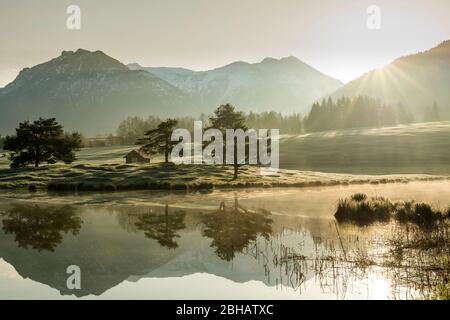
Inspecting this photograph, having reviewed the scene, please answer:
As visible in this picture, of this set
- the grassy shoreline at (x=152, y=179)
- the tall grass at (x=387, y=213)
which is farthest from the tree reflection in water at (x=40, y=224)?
the grassy shoreline at (x=152, y=179)

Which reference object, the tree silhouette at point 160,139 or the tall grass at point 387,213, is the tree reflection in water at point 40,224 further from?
the tree silhouette at point 160,139

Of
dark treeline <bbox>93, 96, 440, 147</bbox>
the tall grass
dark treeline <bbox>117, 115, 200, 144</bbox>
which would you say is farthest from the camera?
dark treeline <bbox>93, 96, 440, 147</bbox>

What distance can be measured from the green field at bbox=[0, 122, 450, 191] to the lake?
2800cm

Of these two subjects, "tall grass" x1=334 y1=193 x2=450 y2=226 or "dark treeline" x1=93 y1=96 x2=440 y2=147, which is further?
"dark treeline" x1=93 y1=96 x2=440 y2=147

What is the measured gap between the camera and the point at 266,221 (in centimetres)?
3206

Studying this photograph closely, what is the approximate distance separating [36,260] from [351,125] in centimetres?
16395

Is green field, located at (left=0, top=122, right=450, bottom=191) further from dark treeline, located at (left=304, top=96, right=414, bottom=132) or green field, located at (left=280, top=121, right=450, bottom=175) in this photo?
dark treeline, located at (left=304, top=96, right=414, bottom=132)

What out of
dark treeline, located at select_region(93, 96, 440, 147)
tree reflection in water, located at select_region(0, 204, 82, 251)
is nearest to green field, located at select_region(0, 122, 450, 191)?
tree reflection in water, located at select_region(0, 204, 82, 251)

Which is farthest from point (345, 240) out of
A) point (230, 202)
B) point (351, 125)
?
point (351, 125)

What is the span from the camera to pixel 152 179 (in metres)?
68.6

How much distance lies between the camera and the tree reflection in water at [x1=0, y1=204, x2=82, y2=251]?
25839 mm

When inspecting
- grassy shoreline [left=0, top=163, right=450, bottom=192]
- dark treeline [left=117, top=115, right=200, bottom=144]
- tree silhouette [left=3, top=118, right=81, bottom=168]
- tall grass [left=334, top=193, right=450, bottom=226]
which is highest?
dark treeline [left=117, top=115, right=200, bottom=144]

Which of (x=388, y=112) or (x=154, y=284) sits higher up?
(x=388, y=112)
